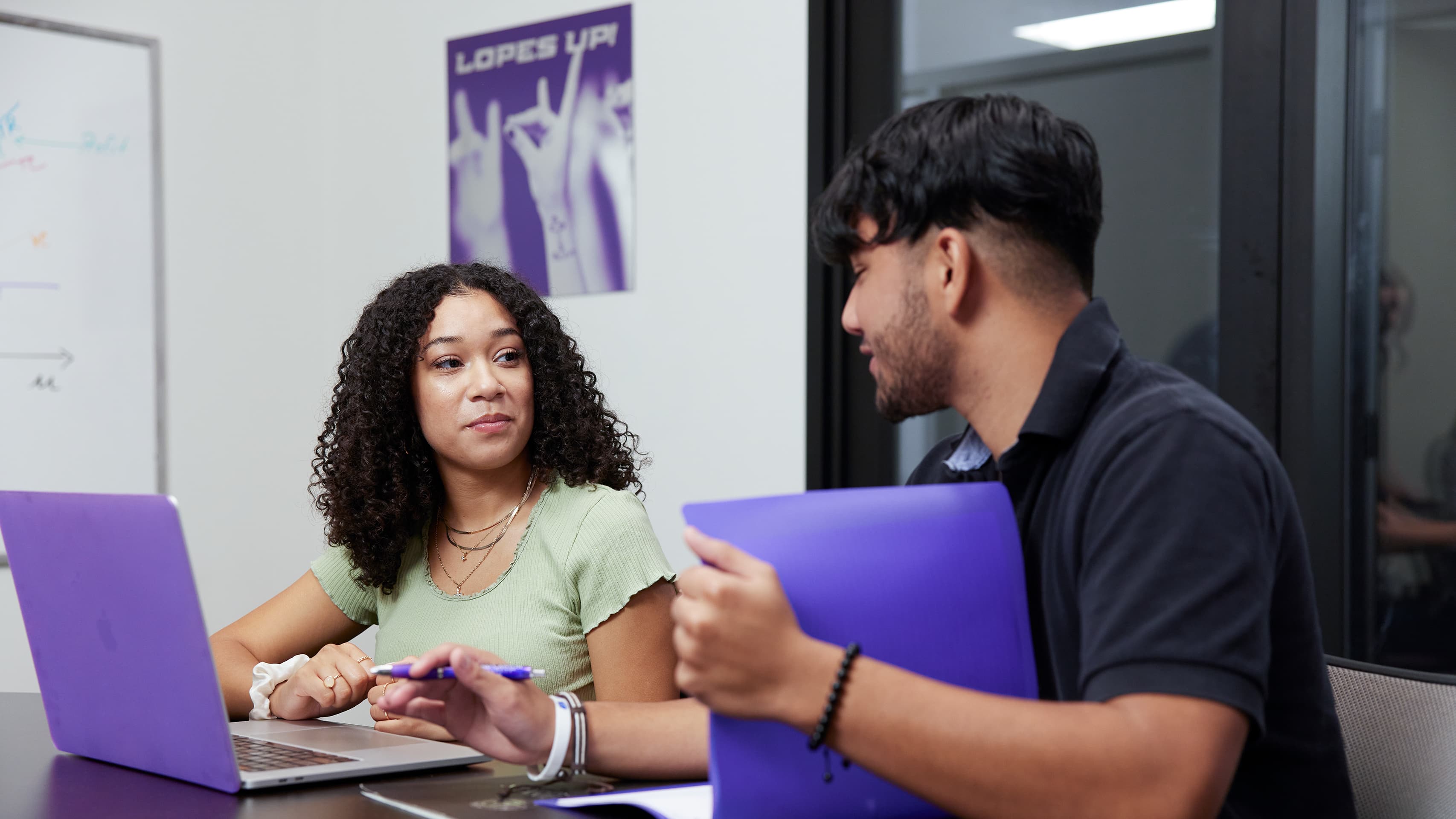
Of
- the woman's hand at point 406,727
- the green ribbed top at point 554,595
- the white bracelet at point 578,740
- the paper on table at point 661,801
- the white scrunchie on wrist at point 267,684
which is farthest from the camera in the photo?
the green ribbed top at point 554,595

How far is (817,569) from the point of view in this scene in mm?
936

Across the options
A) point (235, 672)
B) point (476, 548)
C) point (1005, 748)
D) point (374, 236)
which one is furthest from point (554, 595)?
point (374, 236)

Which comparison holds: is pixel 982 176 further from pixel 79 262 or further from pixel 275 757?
pixel 79 262

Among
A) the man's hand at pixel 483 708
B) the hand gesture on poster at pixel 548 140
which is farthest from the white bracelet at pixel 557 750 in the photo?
the hand gesture on poster at pixel 548 140

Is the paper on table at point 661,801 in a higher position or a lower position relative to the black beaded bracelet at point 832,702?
lower

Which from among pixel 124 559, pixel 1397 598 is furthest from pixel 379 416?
pixel 1397 598

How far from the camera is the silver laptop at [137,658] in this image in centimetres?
109

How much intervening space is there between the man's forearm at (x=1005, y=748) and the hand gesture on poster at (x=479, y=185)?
7.80ft

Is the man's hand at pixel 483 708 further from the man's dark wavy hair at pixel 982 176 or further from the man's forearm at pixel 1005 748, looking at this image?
the man's dark wavy hair at pixel 982 176

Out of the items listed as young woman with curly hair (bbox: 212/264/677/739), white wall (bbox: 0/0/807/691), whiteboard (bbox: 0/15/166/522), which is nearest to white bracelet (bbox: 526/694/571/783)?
young woman with curly hair (bbox: 212/264/677/739)

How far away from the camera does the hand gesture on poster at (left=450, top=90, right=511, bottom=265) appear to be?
3146mm

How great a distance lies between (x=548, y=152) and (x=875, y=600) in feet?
7.48

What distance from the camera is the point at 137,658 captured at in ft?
3.81

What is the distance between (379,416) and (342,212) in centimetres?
181
